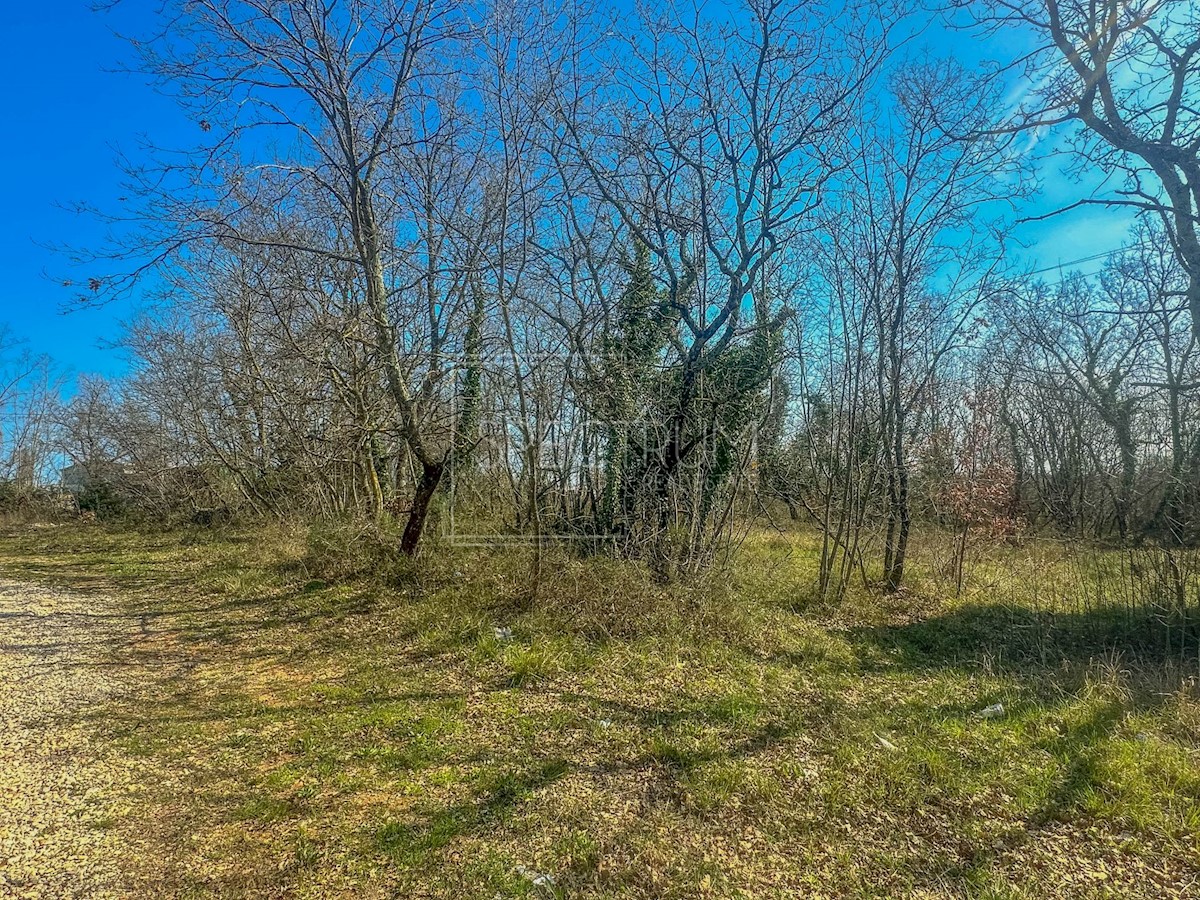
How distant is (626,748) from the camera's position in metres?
3.51

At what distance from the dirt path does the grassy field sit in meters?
0.10

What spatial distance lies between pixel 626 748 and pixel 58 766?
3.12m

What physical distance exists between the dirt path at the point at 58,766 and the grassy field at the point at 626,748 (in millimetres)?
99

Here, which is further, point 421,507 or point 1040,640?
point 421,507

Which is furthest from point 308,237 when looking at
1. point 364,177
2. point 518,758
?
point 518,758

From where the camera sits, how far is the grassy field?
2.49 meters

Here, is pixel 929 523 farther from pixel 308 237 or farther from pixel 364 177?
→ pixel 308 237

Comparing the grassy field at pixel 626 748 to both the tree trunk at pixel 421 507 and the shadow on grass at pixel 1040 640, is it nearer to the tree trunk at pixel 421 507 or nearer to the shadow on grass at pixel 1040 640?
the shadow on grass at pixel 1040 640

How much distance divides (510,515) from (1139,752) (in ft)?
21.2

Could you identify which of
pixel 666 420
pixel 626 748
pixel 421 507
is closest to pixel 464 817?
pixel 626 748

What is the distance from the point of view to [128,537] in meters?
12.4

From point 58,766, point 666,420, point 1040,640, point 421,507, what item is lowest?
point 1040,640

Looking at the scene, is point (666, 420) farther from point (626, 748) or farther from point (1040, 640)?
point (1040, 640)

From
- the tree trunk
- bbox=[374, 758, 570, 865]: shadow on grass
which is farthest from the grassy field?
the tree trunk
